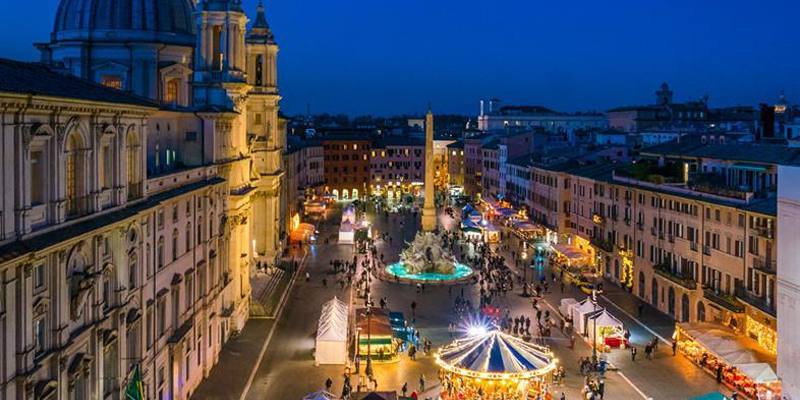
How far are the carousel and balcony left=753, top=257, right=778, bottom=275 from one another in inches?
534

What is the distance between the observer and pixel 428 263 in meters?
73.6

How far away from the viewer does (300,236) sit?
9644 centimetres

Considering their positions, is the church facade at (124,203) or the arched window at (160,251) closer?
the church facade at (124,203)

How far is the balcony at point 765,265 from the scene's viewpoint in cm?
4350

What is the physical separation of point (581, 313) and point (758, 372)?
1341 centimetres

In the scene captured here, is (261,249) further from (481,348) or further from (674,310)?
(481,348)

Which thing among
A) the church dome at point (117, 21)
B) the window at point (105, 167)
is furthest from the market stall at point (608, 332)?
the church dome at point (117, 21)

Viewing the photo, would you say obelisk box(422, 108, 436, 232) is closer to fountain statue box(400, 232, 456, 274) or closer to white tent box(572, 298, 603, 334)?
fountain statue box(400, 232, 456, 274)

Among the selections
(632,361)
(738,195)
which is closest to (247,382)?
(632,361)

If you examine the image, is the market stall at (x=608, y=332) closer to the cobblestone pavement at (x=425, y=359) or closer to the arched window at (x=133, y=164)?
the cobblestone pavement at (x=425, y=359)

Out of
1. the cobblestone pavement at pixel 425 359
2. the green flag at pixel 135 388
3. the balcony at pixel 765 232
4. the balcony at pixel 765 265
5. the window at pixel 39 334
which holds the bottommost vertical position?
the cobblestone pavement at pixel 425 359

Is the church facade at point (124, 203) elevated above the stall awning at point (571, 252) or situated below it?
above

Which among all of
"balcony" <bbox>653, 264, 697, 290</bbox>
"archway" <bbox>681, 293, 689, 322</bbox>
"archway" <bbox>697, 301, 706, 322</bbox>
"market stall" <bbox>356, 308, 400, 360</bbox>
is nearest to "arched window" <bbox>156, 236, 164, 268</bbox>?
"market stall" <bbox>356, 308, 400, 360</bbox>


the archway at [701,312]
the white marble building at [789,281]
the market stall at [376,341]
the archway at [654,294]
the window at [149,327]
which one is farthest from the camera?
the archway at [654,294]
